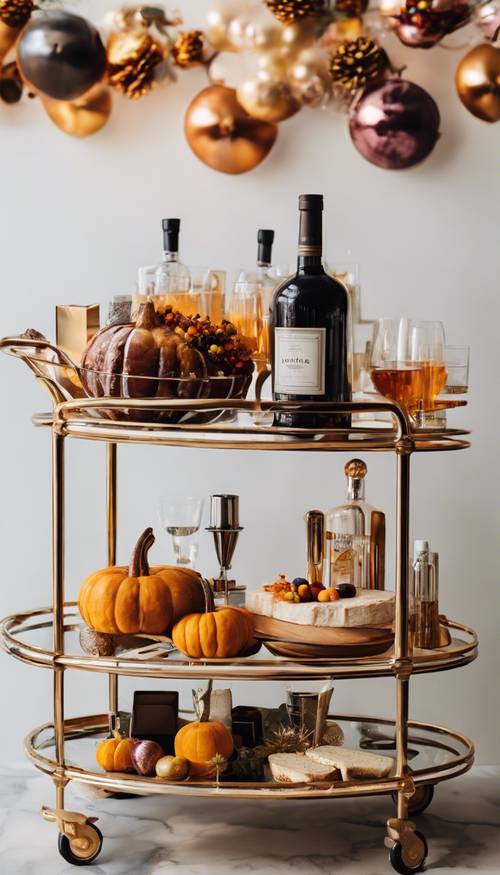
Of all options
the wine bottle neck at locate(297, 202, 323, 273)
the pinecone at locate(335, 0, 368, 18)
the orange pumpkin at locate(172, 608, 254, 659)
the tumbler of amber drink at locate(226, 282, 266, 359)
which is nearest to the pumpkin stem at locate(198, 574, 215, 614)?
the orange pumpkin at locate(172, 608, 254, 659)

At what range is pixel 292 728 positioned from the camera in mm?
1786

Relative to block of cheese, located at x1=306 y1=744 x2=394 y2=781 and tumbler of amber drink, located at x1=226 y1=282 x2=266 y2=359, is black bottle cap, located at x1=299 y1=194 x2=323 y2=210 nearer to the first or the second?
tumbler of amber drink, located at x1=226 y1=282 x2=266 y2=359

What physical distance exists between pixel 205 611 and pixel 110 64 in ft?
3.14

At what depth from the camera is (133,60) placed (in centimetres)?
198

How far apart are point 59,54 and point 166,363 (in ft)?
2.17

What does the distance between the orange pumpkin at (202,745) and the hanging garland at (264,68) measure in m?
0.95

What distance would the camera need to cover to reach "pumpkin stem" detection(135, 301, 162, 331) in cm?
161

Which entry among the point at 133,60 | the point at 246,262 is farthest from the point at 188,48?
the point at 246,262

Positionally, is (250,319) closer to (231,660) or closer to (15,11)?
(231,660)

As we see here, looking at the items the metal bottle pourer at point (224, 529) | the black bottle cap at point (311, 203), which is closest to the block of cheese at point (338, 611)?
the metal bottle pourer at point (224, 529)

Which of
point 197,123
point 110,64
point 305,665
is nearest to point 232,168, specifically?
point 197,123

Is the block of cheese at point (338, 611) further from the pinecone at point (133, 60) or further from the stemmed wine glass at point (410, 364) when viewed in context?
the pinecone at point (133, 60)

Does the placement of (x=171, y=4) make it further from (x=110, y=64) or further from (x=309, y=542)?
(x=309, y=542)

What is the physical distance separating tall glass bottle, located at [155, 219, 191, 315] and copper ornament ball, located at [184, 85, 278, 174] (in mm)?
276
